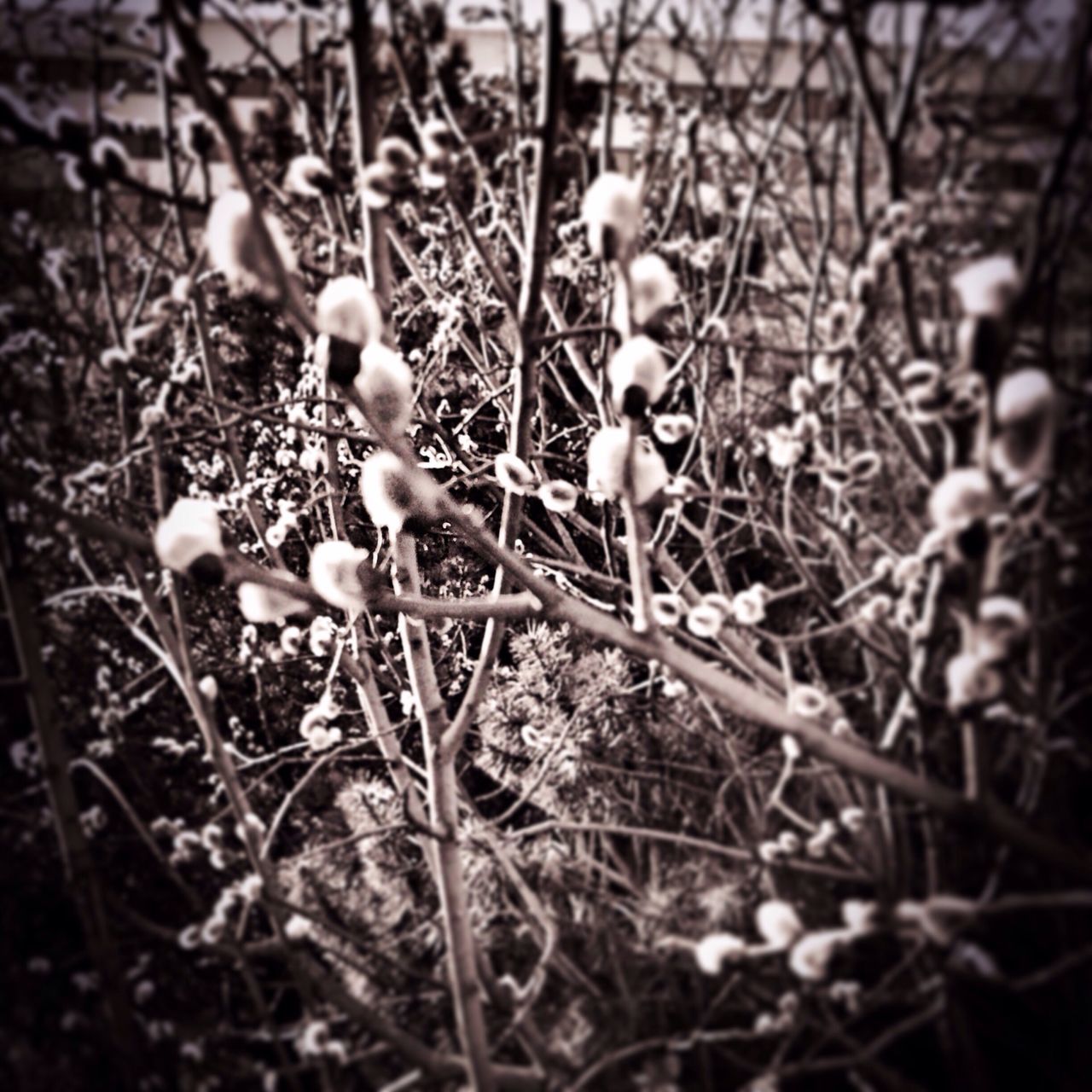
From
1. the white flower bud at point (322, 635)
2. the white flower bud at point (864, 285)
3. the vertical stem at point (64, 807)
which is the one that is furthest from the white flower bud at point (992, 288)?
the vertical stem at point (64, 807)

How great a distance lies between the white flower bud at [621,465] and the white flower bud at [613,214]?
0.71ft

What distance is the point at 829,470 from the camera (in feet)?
3.54

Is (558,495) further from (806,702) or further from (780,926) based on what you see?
(780,926)

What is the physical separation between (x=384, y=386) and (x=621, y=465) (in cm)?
32

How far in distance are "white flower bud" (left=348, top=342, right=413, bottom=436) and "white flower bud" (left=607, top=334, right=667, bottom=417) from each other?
0.28 meters

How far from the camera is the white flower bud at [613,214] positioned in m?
0.71

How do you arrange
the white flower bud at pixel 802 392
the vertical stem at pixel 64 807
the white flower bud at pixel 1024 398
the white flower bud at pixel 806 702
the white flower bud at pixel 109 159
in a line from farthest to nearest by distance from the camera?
1. the vertical stem at pixel 64 807
2. the white flower bud at pixel 802 392
3. the white flower bud at pixel 806 702
4. the white flower bud at pixel 109 159
5. the white flower bud at pixel 1024 398

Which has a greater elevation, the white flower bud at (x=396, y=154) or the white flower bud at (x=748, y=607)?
the white flower bud at (x=396, y=154)

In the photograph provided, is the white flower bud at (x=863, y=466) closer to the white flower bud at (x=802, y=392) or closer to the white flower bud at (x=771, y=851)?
the white flower bud at (x=802, y=392)

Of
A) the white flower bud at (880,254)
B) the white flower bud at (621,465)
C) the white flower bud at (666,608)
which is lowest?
the white flower bud at (666,608)

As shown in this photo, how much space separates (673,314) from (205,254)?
1.10 meters

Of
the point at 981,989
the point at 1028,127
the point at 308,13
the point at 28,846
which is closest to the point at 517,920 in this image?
the point at 981,989

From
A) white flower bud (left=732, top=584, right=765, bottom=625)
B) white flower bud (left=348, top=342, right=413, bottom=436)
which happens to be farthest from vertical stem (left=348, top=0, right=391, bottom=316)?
white flower bud (left=732, top=584, right=765, bottom=625)

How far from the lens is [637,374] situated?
76 centimetres
